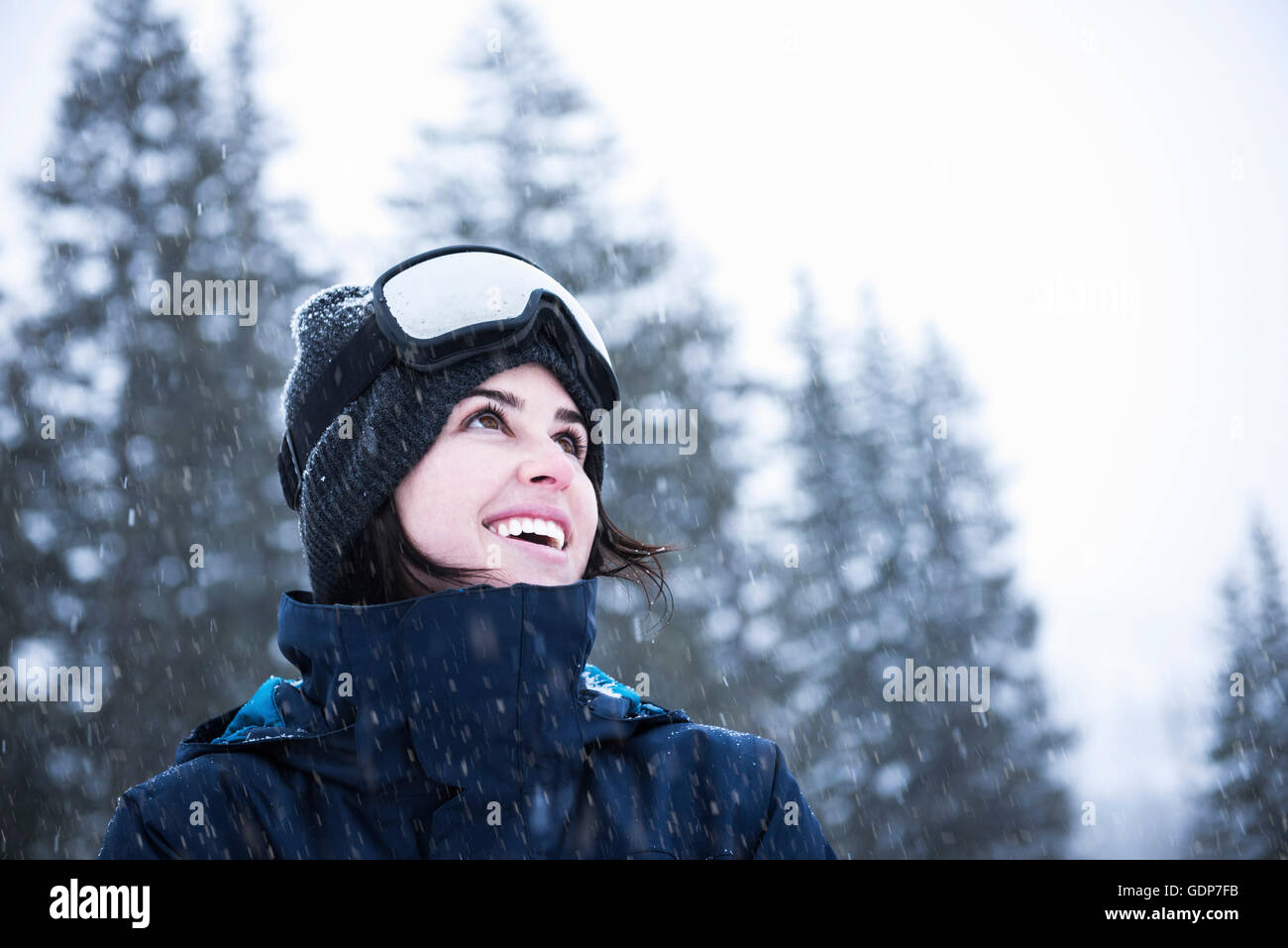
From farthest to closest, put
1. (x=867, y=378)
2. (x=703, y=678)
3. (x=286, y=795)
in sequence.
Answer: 1. (x=867, y=378)
2. (x=703, y=678)
3. (x=286, y=795)

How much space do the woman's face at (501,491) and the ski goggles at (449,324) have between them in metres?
0.12

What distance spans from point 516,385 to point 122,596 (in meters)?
13.4

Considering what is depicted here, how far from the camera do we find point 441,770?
197 centimetres

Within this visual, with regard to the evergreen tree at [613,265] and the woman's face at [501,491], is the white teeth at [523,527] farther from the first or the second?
the evergreen tree at [613,265]

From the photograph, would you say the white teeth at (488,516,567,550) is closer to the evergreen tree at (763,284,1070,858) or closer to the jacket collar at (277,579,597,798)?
the jacket collar at (277,579,597,798)

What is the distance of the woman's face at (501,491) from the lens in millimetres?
2262

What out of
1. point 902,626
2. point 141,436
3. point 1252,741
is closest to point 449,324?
point 141,436

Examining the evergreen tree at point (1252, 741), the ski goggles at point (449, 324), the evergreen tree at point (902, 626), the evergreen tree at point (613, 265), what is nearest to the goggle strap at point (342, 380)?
the ski goggles at point (449, 324)

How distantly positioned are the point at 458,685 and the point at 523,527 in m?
0.45

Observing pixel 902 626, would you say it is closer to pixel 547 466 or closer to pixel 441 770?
pixel 547 466

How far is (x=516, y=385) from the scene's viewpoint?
2.42 meters

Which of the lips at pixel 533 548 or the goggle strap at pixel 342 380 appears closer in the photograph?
the lips at pixel 533 548
